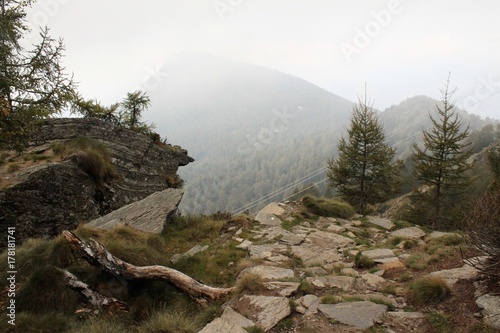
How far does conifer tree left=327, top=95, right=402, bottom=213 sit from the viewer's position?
21.2 m

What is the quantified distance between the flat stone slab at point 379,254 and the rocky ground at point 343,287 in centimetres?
3

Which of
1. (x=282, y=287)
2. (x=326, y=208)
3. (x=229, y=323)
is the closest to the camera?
(x=229, y=323)

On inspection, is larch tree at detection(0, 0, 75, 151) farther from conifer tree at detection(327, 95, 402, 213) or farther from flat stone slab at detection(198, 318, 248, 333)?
conifer tree at detection(327, 95, 402, 213)

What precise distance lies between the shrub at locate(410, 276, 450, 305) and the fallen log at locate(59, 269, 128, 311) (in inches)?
229

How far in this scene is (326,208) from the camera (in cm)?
1557

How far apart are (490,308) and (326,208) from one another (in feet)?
36.2

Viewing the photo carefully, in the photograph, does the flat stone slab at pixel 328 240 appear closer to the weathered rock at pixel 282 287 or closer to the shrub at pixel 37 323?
the weathered rock at pixel 282 287

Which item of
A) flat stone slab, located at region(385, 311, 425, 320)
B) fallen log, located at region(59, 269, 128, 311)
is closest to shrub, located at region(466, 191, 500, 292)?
flat stone slab, located at region(385, 311, 425, 320)

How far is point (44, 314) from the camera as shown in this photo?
5332mm

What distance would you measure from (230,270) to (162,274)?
2.22 meters

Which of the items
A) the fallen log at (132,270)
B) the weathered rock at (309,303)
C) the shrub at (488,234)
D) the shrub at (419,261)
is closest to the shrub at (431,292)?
the shrub at (488,234)

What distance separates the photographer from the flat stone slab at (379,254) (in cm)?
899

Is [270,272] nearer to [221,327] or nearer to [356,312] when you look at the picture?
[356,312]

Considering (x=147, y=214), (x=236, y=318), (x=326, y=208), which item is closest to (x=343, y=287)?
(x=236, y=318)
